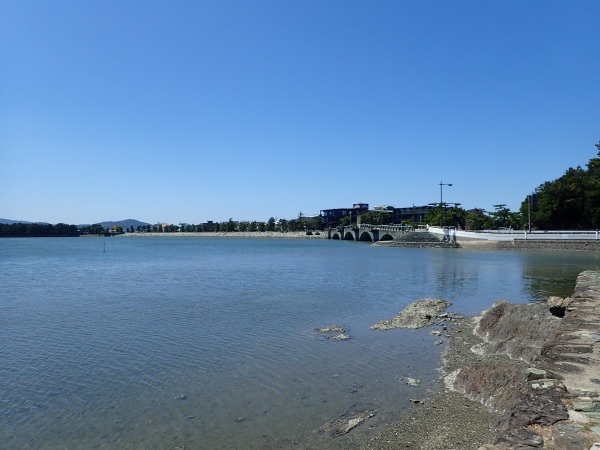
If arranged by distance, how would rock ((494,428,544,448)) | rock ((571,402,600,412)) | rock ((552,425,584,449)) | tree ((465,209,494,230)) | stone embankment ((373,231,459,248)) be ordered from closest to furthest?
rock ((552,425,584,449))
rock ((494,428,544,448))
rock ((571,402,600,412))
stone embankment ((373,231,459,248))
tree ((465,209,494,230))

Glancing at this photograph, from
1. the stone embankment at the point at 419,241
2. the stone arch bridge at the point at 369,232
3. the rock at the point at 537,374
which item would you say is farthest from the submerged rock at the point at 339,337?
the stone arch bridge at the point at 369,232

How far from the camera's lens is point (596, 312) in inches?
457

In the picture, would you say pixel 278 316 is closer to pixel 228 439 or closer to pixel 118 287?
pixel 228 439

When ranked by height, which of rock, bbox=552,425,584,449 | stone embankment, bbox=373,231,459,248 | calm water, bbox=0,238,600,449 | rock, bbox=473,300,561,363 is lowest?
calm water, bbox=0,238,600,449

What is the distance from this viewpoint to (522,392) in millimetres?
7293

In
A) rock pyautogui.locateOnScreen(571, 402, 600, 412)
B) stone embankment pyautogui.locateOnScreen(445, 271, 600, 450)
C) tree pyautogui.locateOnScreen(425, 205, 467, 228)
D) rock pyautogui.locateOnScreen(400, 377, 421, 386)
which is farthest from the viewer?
tree pyautogui.locateOnScreen(425, 205, 467, 228)

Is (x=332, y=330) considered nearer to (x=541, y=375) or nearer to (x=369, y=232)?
(x=541, y=375)

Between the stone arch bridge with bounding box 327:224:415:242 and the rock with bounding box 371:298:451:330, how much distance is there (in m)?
89.4

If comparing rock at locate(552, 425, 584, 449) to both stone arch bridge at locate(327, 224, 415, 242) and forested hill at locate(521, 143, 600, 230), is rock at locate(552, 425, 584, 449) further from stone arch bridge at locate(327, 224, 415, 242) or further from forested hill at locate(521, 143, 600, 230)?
stone arch bridge at locate(327, 224, 415, 242)

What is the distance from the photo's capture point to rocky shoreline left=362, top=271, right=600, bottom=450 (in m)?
5.87

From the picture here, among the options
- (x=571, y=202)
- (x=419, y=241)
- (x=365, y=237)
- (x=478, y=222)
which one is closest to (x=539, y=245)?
(x=571, y=202)

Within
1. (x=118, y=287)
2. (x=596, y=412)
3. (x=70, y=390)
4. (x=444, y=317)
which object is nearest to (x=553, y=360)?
(x=596, y=412)

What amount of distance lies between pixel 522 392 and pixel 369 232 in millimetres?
129951

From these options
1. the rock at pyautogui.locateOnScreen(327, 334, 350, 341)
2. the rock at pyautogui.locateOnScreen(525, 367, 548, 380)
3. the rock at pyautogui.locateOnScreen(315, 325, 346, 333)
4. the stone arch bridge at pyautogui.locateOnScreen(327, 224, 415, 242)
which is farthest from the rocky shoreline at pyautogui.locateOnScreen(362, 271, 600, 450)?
the stone arch bridge at pyautogui.locateOnScreen(327, 224, 415, 242)
